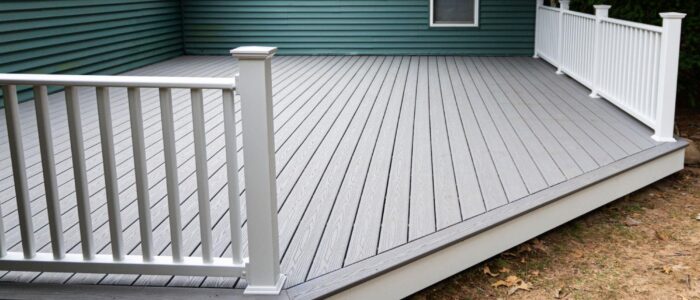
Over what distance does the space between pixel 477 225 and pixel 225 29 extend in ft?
25.6

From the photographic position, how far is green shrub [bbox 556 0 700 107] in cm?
586

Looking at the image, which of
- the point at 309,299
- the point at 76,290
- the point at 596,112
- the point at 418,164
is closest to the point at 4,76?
the point at 76,290

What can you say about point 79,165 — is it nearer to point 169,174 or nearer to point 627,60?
point 169,174

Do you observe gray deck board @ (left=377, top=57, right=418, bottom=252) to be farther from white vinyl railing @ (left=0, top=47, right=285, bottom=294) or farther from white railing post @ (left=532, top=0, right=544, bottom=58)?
white railing post @ (left=532, top=0, right=544, bottom=58)

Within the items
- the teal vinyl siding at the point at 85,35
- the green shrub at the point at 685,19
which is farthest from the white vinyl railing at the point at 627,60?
the teal vinyl siding at the point at 85,35

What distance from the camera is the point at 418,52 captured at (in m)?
10.1

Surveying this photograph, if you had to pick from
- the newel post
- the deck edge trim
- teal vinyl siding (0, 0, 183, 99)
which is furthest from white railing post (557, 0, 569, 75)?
teal vinyl siding (0, 0, 183, 99)

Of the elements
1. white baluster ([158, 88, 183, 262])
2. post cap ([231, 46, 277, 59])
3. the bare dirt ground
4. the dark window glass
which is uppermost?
post cap ([231, 46, 277, 59])

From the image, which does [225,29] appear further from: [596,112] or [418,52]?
[596,112]

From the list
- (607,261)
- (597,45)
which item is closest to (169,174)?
(607,261)

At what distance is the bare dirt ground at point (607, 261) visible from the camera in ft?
10.7

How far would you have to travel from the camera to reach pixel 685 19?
19.3 ft

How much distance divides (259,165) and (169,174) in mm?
329

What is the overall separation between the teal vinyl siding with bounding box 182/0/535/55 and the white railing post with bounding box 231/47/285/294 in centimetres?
793
